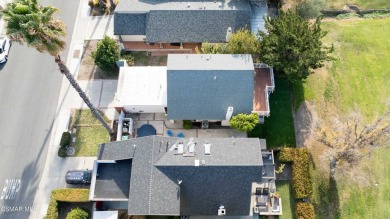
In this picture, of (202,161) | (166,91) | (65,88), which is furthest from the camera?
(65,88)

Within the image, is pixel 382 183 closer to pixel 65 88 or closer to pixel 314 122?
pixel 314 122

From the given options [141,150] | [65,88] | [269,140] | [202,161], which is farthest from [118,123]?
[269,140]

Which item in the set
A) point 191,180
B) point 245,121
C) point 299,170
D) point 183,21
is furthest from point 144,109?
point 299,170

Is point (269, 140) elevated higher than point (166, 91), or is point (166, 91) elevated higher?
point (166, 91)

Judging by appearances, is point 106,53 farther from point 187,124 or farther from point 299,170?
point 299,170

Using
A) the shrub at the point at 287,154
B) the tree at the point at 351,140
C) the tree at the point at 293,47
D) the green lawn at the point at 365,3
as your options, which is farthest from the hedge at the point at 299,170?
the green lawn at the point at 365,3

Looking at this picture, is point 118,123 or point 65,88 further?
point 65,88

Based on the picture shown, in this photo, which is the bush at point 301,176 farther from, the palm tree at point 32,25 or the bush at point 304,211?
the palm tree at point 32,25
